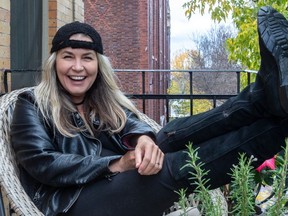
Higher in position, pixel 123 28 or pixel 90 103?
pixel 123 28

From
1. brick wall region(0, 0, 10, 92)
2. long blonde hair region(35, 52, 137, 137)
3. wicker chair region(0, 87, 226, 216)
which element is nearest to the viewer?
wicker chair region(0, 87, 226, 216)

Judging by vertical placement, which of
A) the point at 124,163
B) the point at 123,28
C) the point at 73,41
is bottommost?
the point at 124,163

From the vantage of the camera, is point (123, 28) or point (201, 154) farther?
point (123, 28)

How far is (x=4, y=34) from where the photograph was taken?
384cm

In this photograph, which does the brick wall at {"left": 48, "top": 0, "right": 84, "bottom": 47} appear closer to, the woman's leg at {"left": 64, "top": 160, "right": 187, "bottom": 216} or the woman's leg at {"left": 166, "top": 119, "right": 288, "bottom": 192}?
the woman's leg at {"left": 64, "top": 160, "right": 187, "bottom": 216}

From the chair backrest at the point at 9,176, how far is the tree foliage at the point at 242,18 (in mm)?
4291

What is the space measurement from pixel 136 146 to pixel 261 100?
21.9 inches

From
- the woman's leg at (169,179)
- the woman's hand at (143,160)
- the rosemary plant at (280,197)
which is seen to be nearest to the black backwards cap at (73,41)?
the woman's hand at (143,160)

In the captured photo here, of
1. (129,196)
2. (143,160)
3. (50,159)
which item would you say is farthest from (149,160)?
(50,159)

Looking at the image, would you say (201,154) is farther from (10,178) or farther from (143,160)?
(10,178)

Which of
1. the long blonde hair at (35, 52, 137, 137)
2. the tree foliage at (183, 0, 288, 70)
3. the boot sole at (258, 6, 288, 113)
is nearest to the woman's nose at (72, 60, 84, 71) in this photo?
the long blonde hair at (35, 52, 137, 137)

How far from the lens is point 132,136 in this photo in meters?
2.55

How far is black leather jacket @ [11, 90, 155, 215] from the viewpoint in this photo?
2193 millimetres

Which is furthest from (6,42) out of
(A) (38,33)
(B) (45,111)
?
(B) (45,111)
